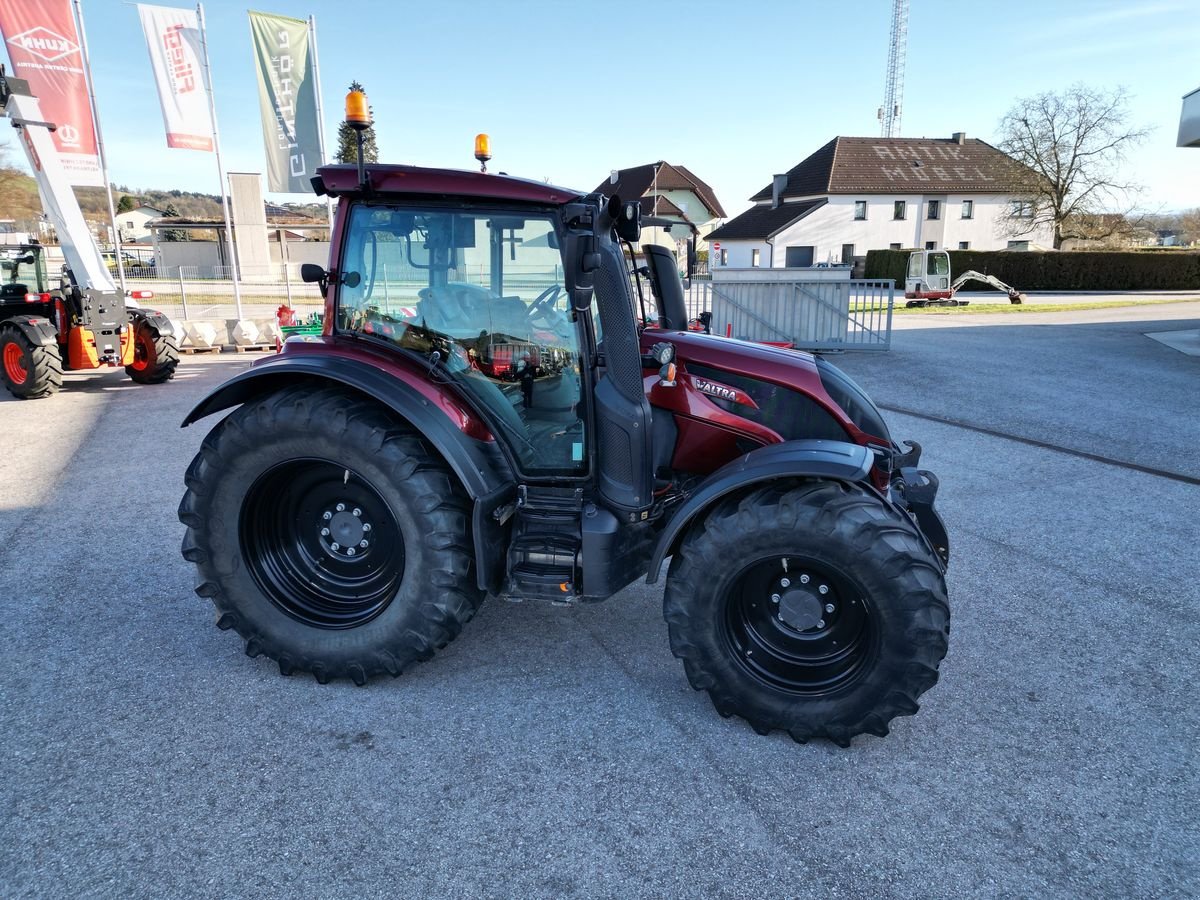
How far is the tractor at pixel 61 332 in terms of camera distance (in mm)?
9977

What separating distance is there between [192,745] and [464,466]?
58.9 inches

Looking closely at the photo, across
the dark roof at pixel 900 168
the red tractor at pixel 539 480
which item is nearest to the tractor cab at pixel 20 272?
the red tractor at pixel 539 480

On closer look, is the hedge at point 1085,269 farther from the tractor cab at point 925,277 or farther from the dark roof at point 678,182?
the dark roof at point 678,182

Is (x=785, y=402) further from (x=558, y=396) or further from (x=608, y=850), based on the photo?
(x=608, y=850)

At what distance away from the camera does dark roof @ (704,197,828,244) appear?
44822 millimetres

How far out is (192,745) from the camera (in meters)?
2.98

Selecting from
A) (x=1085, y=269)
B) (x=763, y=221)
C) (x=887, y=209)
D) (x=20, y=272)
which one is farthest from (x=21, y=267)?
(x=887, y=209)

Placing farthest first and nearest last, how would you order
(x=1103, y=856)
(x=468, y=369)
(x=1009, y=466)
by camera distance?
(x=1009, y=466) < (x=468, y=369) < (x=1103, y=856)

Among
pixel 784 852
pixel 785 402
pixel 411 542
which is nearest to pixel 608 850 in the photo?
pixel 784 852

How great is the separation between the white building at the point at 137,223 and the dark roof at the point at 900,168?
5537cm

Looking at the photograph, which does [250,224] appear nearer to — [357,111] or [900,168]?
[900,168]

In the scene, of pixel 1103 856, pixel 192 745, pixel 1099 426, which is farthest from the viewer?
pixel 1099 426

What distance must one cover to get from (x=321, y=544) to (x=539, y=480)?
1140 millimetres

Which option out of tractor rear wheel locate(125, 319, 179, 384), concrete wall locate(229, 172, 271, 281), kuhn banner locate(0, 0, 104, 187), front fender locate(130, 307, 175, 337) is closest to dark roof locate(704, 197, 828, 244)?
concrete wall locate(229, 172, 271, 281)
